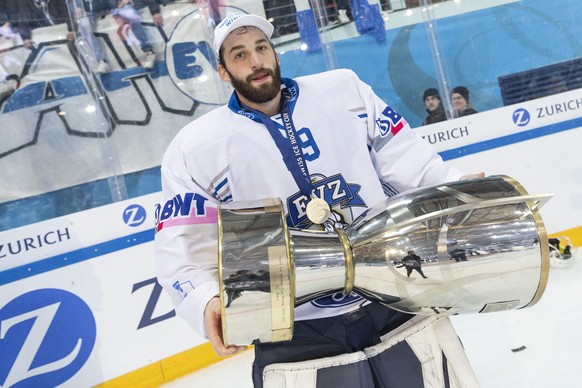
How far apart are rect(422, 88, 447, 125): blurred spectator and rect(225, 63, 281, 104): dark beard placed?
2.40 metres

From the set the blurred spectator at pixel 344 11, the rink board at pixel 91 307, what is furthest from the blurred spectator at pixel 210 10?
the rink board at pixel 91 307

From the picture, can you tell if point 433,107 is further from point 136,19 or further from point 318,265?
point 318,265

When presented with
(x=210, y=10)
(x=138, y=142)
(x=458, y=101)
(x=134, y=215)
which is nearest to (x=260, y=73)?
(x=134, y=215)

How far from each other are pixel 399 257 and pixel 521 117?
8.86ft

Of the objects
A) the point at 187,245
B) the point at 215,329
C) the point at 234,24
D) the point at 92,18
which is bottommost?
the point at 215,329

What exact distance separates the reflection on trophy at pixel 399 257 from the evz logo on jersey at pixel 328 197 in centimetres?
23

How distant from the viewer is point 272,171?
44.3 inches

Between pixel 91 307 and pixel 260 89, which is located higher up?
pixel 260 89

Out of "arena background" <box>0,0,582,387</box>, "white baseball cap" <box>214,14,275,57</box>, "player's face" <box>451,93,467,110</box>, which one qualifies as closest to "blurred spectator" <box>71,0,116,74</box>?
"arena background" <box>0,0,582,387</box>

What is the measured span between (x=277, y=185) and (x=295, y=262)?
12.7 inches

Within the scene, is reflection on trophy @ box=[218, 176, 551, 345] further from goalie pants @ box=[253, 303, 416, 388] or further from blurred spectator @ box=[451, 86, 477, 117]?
blurred spectator @ box=[451, 86, 477, 117]

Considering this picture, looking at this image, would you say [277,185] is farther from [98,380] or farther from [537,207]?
[98,380]

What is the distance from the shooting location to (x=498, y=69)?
3668 millimetres

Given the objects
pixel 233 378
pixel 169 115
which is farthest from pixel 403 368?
pixel 169 115
